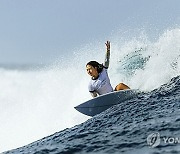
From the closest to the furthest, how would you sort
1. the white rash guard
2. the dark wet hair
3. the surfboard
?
1. the surfboard
2. the dark wet hair
3. the white rash guard

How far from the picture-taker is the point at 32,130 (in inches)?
747

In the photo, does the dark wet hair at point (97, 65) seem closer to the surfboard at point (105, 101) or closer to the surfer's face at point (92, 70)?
the surfer's face at point (92, 70)

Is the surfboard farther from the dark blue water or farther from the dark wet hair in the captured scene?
the dark wet hair

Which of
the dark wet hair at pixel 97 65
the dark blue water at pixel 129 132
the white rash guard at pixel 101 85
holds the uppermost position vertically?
the dark wet hair at pixel 97 65

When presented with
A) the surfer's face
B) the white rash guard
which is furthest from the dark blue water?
the surfer's face

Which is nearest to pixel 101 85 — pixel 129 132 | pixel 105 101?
pixel 105 101

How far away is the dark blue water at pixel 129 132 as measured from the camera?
822 cm

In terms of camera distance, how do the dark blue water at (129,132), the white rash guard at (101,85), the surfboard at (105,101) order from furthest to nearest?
1. the white rash guard at (101,85)
2. the surfboard at (105,101)
3. the dark blue water at (129,132)

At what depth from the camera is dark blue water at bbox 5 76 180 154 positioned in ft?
27.0

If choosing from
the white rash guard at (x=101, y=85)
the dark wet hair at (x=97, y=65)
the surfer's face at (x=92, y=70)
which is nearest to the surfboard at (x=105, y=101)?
the white rash guard at (x=101, y=85)

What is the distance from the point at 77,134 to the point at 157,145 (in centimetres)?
281

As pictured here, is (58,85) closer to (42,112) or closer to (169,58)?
(42,112)

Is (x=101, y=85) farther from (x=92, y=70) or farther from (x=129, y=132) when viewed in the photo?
(x=129, y=132)

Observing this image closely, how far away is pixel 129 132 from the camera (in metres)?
9.24
